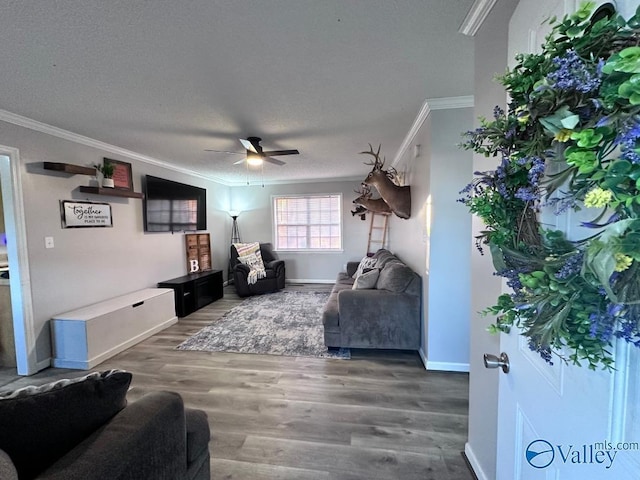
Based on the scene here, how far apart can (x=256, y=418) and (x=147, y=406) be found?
4.08ft

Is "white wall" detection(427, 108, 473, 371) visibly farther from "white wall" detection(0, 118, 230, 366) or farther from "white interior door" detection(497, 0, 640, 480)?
"white wall" detection(0, 118, 230, 366)

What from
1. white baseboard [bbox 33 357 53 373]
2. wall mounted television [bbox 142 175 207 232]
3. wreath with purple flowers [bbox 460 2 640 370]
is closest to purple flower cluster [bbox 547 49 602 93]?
wreath with purple flowers [bbox 460 2 640 370]

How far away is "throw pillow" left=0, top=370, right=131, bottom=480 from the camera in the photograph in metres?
0.77

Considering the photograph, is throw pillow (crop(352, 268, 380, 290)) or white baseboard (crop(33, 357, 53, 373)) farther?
throw pillow (crop(352, 268, 380, 290))

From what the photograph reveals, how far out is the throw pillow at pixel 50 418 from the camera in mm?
769

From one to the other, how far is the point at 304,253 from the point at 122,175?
153 inches

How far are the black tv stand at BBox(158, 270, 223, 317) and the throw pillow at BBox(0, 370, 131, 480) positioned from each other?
12.0 feet

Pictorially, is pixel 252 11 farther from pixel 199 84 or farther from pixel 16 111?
pixel 16 111

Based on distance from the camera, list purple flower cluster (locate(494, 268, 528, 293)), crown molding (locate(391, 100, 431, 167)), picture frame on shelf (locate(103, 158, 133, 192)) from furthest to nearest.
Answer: picture frame on shelf (locate(103, 158, 133, 192)) < crown molding (locate(391, 100, 431, 167)) < purple flower cluster (locate(494, 268, 528, 293))

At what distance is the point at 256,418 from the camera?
6.72 ft

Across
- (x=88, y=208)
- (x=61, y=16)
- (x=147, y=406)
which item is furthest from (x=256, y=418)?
(x=88, y=208)

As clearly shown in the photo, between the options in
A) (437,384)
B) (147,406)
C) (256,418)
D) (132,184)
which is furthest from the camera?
(132,184)

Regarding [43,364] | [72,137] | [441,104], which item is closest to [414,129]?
[441,104]

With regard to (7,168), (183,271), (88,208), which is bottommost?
(183,271)
